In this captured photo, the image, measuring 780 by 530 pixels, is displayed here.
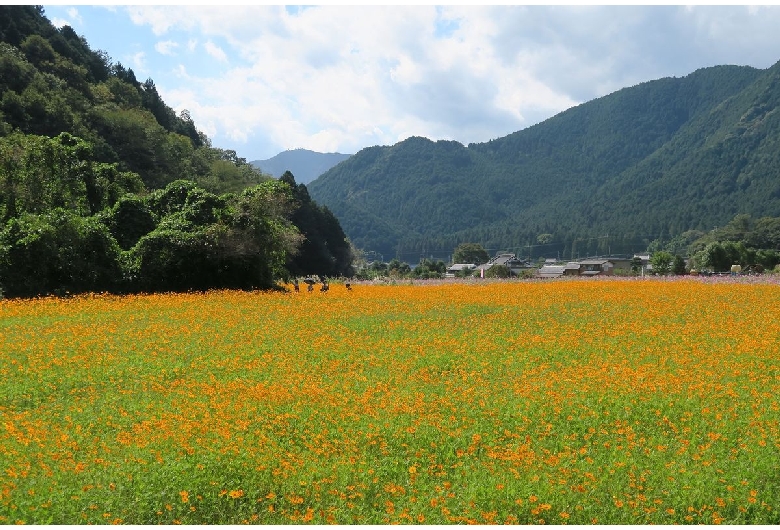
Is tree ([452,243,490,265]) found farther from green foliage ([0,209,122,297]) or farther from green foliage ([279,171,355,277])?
green foliage ([0,209,122,297])

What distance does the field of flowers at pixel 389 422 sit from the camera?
7.42 m

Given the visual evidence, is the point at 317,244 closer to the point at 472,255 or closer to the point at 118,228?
the point at 118,228

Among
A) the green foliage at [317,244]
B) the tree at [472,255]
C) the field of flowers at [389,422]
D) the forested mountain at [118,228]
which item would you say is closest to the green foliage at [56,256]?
the forested mountain at [118,228]

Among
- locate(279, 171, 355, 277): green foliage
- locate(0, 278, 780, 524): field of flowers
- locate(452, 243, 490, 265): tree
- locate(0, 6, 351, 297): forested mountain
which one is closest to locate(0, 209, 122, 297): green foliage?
locate(0, 6, 351, 297): forested mountain

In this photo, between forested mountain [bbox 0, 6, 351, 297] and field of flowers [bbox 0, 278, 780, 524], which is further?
forested mountain [bbox 0, 6, 351, 297]

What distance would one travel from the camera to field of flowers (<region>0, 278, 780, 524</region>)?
7.42m

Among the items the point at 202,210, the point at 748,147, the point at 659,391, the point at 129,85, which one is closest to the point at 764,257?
the point at 202,210

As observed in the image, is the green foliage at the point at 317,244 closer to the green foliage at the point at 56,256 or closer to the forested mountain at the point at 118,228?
the forested mountain at the point at 118,228

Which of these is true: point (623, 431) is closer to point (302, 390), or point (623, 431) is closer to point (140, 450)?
point (302, 390)

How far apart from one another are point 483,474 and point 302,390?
4686 mm

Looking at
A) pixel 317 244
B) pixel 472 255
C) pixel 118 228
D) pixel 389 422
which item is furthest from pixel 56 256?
pixel 472 255

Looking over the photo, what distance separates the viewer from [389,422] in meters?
9.95

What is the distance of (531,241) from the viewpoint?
177m

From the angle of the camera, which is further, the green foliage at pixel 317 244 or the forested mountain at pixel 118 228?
the green foliage at pixel 317 244
